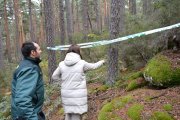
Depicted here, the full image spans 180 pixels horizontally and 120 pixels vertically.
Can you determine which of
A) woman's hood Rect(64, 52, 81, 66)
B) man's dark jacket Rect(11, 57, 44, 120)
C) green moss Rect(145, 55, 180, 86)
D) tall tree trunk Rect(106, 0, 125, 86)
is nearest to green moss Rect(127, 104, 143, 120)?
green moss Rect(145, 55, 180, 86)

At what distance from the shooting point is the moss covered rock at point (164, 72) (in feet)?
23.3

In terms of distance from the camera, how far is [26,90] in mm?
3572

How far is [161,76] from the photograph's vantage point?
23.6 feet

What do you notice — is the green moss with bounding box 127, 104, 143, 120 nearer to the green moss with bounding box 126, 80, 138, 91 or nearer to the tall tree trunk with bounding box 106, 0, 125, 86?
the green moss with bounding box 126, 80, 138, 91

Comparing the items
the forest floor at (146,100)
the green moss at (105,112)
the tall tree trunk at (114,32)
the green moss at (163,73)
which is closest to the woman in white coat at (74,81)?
the green moss at (105,112)

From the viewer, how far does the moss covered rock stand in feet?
23.3

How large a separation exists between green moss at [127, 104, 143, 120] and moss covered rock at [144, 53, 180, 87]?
0.99 meters

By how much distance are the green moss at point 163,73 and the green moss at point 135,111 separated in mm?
981

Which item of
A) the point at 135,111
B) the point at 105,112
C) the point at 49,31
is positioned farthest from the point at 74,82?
the point at 49,31

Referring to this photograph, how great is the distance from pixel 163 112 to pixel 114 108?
1.25 meters

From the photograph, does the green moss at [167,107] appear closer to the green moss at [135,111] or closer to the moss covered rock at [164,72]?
the green moss at [135,111]

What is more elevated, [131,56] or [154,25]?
[154,25]

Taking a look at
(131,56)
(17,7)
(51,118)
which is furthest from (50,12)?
(17,7)

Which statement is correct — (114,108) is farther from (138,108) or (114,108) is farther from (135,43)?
(135,43)
